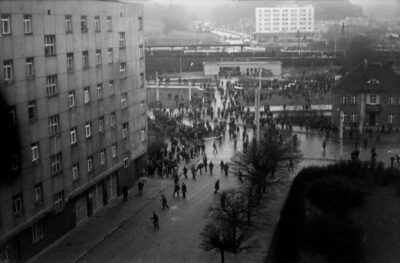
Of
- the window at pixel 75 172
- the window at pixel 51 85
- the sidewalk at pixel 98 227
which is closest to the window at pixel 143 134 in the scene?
the sidewalk at pixel 98 227

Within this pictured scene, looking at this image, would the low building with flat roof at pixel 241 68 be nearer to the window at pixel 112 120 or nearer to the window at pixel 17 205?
the window at pixel 112 120

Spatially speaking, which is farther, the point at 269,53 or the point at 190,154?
the point at 269,53

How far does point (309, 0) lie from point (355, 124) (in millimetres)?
113671

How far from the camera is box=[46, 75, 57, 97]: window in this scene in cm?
1628

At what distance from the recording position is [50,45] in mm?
16328

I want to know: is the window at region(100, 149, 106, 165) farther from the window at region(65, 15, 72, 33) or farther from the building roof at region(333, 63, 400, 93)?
the building roof at region(333, 63, 400, 93)

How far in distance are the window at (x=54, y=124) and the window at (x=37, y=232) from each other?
2289 millimetres

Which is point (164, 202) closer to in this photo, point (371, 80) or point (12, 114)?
point (12, 114)

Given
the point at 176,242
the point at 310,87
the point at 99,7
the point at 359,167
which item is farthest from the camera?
the point at 310,87

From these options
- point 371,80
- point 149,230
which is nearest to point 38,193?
point 149,230

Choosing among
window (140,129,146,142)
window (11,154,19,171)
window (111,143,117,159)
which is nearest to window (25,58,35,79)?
window (11,154,19,171)

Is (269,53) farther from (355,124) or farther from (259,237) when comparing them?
(259,237)

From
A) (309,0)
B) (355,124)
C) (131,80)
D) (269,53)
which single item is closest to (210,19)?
(309,0)

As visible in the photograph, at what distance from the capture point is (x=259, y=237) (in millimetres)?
17031
